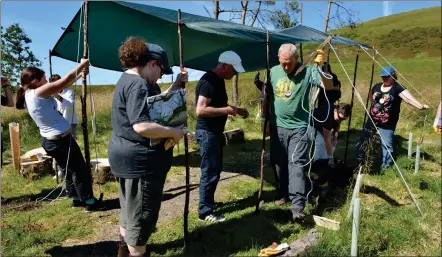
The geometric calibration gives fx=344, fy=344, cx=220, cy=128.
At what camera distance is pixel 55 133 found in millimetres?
4074

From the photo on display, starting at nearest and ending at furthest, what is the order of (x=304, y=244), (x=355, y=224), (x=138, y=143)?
1. (x=138, y=143)
2. (x=355, y=224)
3. (x=304, y=244)

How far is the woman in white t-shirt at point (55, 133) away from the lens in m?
3.89

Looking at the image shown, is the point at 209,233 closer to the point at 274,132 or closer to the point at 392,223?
the point at 274,132

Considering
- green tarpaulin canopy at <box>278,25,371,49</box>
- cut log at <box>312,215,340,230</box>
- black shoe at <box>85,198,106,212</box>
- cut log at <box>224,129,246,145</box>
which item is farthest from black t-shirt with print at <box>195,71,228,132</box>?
cut log at <box>224,129,246,145</box>

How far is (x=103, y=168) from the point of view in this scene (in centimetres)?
559

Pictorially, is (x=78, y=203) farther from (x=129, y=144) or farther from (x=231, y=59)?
(x=231, y=59)

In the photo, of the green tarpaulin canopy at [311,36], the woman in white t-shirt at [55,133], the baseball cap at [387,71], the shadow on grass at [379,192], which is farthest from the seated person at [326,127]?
the woman in white t-shirt at [55,133]

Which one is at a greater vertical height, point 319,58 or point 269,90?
point 319,58

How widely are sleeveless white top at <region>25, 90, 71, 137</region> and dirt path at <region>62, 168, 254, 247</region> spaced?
3.79 ft

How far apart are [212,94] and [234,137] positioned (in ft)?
16.6

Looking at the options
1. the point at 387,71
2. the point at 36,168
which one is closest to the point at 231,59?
the point at 387,71

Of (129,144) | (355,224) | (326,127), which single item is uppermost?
(129,144)

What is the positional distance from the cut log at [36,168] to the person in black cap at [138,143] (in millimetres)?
4177

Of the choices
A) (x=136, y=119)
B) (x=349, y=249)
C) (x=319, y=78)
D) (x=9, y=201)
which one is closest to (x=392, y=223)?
(x=349, y=249)
